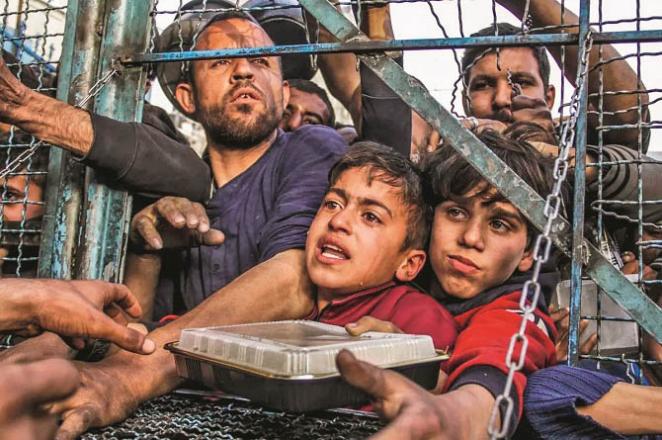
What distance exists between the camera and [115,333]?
1.34 metres

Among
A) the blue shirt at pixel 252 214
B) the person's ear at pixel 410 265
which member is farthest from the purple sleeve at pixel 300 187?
the person's ear at pixel 410 265

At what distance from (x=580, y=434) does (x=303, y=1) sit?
138 cm

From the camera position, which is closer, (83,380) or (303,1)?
(83,380)

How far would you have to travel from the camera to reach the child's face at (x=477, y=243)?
190cm

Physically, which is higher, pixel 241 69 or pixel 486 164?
pixel 241 69

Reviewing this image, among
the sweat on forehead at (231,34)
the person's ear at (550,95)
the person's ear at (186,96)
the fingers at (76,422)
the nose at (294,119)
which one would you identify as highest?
the person's ear at (550,95)

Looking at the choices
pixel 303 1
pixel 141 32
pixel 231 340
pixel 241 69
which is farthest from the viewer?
pixel 241 69

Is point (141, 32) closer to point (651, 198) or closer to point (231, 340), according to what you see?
A: point (231, 340)

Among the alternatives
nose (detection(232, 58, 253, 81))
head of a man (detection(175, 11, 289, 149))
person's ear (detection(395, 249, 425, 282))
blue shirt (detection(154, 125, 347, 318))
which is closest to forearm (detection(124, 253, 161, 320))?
blue shirt (detection(154, 125, 347, 318))

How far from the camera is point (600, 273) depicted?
148 cm

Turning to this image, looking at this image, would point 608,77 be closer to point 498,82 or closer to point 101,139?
point 498,82

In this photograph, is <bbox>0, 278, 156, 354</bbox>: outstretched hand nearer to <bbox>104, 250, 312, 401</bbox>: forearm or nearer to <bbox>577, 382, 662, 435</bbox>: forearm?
<bbox>104, 250, 312, 401</bbox>: forearm

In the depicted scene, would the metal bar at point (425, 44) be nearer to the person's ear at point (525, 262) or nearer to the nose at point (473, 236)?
the nose at point (473, 236)

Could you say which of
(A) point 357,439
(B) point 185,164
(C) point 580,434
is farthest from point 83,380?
(C) point 580,434
